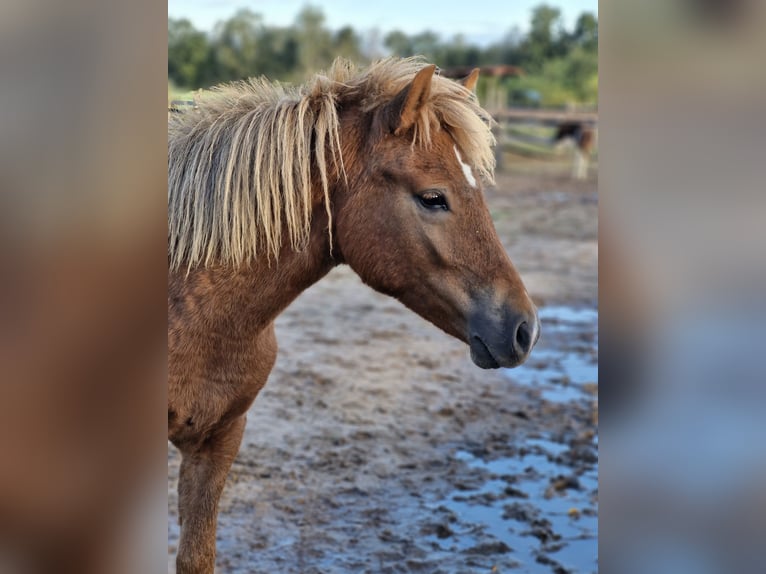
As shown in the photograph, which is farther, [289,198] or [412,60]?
[412,60]

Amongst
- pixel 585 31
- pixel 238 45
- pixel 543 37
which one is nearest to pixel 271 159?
pixel 238 45

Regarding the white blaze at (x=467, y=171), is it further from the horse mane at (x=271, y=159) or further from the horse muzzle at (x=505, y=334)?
the horse muzzle at (x=505, y=334)

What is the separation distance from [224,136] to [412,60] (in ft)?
2.02

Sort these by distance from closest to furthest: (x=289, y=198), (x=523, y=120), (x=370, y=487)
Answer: (x=289, y=198), (x=370, y=487), (x=523, y=120)

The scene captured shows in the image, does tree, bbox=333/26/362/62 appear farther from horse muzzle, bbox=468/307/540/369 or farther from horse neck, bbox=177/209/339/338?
horse muzzle, bbox=468/307/540/369

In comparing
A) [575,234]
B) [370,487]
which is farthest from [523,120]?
[370,487]

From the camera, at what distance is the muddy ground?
3.33 m

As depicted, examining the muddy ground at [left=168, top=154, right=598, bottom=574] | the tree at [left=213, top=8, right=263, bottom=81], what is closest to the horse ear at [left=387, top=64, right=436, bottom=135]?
the muddy ground at [left=168, top=154, right=598, bottom=574]

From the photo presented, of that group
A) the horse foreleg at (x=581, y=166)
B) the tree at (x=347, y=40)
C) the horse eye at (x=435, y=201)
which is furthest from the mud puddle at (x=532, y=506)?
the tree at (x=347, y=40)

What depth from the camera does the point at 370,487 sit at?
3.87 meters

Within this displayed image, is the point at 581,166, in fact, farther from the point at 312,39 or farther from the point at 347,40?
the point at 312,39
